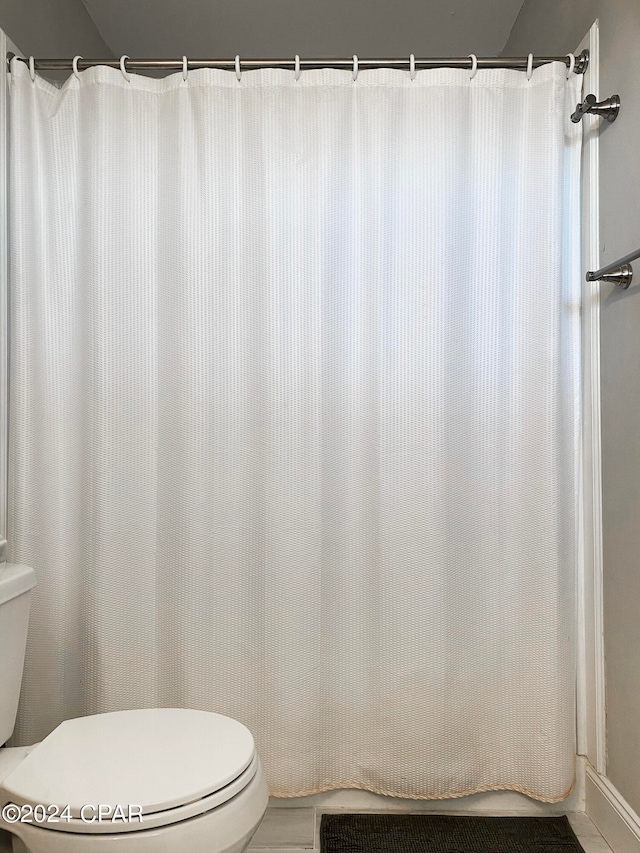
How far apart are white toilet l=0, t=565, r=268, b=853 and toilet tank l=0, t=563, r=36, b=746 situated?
42 millimetres

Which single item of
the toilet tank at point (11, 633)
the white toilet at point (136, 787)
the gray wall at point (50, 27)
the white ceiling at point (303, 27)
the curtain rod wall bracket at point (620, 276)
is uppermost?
the white ceiling at point (303, 27)

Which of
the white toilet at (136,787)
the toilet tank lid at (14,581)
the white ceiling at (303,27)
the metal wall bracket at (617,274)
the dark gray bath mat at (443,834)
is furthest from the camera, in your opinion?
the white ceiling at (303,27)

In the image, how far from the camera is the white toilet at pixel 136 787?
115 centimetres

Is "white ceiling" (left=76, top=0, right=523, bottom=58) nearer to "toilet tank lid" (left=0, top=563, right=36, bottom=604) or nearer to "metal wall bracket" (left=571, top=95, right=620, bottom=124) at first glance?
"metal wall bracket" (left=571, top=95, right=620, bottom=124)

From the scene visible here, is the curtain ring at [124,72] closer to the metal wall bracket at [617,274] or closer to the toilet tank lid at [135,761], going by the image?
the metal wall bracket at [617,274]

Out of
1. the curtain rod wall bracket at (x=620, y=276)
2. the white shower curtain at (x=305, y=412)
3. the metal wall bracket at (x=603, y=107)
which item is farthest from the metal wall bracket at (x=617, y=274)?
the metal wall bracket at (x=603, y=107)

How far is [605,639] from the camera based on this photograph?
1775 millimetres

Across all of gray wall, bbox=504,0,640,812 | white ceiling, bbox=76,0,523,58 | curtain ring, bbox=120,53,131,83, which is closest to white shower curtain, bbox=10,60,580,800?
curtain ring, bbox=120,53,131,83

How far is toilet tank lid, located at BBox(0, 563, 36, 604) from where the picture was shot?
4.83 ft

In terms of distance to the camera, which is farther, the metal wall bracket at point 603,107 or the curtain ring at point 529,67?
the curtain ring at point 529,67

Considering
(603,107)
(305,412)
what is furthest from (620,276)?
(305,412)

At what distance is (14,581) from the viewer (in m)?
1.51

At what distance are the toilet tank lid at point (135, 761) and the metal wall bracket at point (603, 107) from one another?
165 cm

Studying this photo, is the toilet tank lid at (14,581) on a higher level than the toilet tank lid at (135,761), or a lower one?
higher
